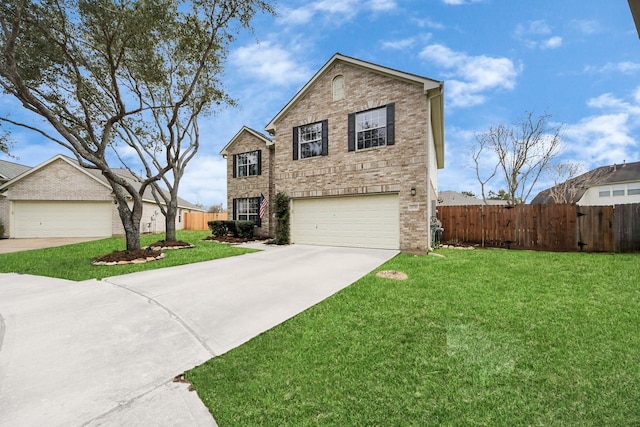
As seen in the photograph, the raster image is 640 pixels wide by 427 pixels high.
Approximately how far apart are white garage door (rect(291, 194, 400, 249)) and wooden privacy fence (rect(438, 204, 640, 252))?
3.60 metres

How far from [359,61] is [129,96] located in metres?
10.0

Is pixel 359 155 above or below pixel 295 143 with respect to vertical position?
below

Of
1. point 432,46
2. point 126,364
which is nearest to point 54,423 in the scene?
point 126,364

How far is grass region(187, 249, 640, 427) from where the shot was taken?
87.2 inches

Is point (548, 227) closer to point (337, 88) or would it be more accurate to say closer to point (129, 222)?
point (337, 88)

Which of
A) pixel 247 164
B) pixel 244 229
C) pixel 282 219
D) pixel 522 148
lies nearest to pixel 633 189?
pixel 522 148

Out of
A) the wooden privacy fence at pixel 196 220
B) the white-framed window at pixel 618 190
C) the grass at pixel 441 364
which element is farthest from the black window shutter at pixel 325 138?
the white-framed window at pixel 618 190

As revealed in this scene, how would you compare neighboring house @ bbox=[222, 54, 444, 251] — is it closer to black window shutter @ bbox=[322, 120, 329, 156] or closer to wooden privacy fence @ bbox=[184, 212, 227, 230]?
black window shutter @ bbox=[322, 120, 329, 156]

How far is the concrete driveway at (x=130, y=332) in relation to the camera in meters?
2.33

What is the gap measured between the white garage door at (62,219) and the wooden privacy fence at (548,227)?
2083 centimetres

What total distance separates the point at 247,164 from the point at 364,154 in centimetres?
784

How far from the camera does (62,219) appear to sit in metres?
18.2

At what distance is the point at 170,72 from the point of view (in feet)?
39.3

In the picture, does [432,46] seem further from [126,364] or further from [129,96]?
[126,364]
